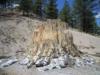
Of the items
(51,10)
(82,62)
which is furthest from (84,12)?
(82,62)

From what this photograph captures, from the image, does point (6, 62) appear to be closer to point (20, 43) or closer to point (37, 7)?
point (20, 43)

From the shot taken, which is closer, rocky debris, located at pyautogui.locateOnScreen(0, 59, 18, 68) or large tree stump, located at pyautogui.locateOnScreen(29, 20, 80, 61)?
rocky debris, located at pyautogui.locateOnScreen(0, 59, 18, 68)

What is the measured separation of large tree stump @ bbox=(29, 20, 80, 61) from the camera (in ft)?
34.4

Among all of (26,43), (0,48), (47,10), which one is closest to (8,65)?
(0,48)

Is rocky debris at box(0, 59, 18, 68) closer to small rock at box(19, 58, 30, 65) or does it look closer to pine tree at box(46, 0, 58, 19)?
small rock at box(19, 58, 30, 65)

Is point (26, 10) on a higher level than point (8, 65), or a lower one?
higher

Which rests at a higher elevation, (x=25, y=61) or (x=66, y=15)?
(x=66, y=15)

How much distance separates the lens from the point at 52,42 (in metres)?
10.8

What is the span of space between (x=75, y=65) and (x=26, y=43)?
5.53 meters

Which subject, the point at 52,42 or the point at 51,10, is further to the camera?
the point at 51,10

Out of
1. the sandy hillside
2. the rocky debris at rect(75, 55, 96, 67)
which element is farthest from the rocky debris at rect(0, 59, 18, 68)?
the rocky debris at rect(75, 55, 96, 67)

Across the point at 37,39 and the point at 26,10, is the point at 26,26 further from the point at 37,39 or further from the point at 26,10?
the point at 26,10

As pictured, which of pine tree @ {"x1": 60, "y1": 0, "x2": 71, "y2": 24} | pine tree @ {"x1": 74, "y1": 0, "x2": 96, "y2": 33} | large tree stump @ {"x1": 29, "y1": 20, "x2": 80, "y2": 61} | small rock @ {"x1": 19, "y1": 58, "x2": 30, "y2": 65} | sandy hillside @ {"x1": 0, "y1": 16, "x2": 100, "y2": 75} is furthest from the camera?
pine tree @ {"x1": 60, "y1": 0, "x2": 71, "y2": 24}

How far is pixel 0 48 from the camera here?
13.1 meters
